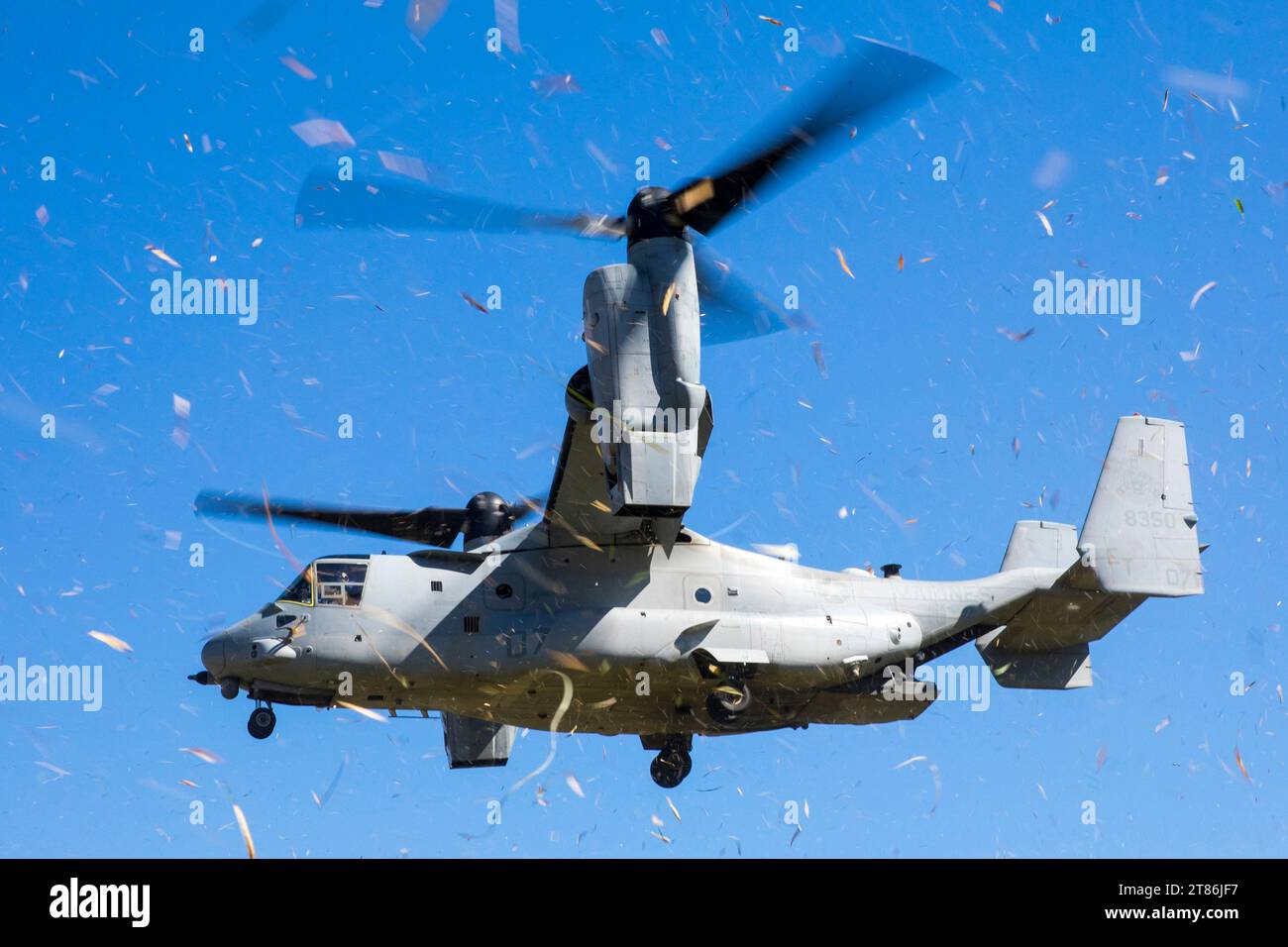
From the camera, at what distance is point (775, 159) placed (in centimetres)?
1900

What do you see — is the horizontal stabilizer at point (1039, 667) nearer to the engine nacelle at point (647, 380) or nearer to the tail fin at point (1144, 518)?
the tail fin at point (1144, 518)

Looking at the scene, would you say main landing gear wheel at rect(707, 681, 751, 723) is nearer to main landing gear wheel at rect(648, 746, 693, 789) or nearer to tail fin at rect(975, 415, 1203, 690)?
main landing gear wheel at rect(648, 746, 693, 789)

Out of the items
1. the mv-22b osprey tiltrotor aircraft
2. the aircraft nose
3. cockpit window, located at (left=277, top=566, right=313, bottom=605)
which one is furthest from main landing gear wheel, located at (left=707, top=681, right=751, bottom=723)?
the aircraft nose

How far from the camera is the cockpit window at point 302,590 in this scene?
2055 centimetres

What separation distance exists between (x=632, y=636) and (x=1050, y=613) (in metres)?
6.66

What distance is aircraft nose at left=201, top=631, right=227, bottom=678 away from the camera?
66.2ft

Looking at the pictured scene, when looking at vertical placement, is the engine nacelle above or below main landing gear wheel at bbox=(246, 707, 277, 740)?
above

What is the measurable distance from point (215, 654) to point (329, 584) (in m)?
1.70

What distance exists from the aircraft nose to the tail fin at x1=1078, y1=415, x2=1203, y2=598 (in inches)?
A: 481

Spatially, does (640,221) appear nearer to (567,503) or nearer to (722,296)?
(722,296)

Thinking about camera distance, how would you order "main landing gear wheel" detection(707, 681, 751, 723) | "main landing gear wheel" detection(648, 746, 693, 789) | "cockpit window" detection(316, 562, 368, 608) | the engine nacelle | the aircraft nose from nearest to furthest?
the engine nacelle → the aircraft nose → "cockpit window" detection(316, 562, 368, 608) → "main landing gear wheel" detection(707, 681, 751, 723) → "main landing gear wheel" detection(648, 746, 693, 789)

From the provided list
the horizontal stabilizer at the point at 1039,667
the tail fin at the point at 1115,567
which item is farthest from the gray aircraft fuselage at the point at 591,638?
the tail fin at the point at 1115,567

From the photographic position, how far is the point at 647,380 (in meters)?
18.9
